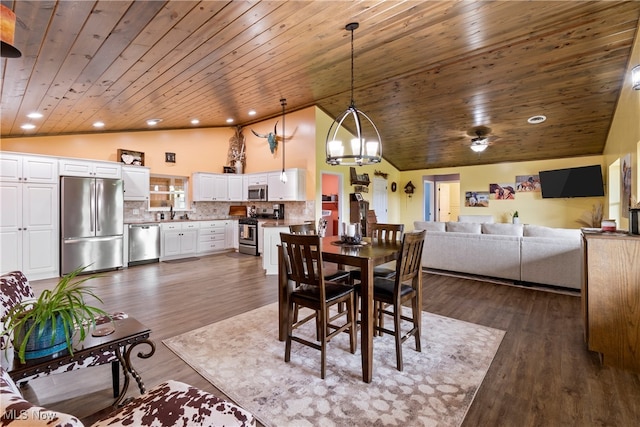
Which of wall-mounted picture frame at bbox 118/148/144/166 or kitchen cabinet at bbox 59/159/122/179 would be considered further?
wall-mounted picture frame at bbox 118/148/144/166

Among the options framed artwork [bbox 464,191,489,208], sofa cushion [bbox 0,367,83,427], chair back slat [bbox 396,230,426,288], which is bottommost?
sofa cushion [bbox 0,367,83,427]

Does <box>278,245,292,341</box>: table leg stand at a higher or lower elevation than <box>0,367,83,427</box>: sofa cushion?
lower

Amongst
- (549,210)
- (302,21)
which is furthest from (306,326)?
(549,210)

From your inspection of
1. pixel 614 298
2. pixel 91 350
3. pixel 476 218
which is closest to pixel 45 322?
pixel 91 350

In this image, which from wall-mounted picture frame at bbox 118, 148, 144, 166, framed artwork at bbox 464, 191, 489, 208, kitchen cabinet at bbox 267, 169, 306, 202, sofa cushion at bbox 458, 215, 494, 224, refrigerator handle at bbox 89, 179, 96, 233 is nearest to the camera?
refrigerator handle at bbox 89, 179, 96, 233

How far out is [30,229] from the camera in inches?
185

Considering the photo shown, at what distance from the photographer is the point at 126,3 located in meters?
2.24

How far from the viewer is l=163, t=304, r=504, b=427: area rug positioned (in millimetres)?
1812

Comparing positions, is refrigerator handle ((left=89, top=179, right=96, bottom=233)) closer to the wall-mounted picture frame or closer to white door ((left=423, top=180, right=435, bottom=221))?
the wall-mounted picture frame

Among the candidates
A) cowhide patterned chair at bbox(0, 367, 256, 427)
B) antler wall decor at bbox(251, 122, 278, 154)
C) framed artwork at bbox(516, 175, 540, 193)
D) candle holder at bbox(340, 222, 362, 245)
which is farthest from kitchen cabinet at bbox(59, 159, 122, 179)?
framed artwork at bbox(516, 175, 540, 193)

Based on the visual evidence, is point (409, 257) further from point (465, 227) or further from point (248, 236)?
point (248, 236)

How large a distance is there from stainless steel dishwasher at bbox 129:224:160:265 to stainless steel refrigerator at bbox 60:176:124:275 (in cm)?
28

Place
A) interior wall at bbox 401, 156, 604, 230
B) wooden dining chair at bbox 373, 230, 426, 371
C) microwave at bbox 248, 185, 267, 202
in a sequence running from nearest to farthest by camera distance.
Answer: wooden dining chair at bbox 373, 230, 426, 371, interior wall at bbox 401, 156, 604, 230, microwave at bbox 248, 185, 267, 202

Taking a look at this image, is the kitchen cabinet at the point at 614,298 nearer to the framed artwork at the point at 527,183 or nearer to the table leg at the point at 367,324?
the table leg at the point at 367,324
